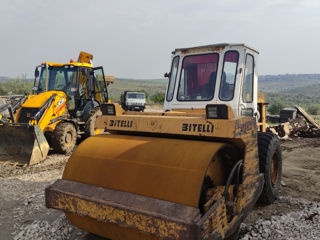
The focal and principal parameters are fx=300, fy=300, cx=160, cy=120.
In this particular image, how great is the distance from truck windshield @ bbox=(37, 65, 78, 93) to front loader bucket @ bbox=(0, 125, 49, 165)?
2180 millimetres

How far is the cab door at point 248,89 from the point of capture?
4652mm

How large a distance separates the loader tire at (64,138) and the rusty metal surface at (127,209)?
5.15m

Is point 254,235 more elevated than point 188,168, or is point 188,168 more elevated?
point 188,168

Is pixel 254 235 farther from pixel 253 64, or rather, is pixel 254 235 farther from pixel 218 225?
pixel 253 64

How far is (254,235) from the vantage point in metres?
3.59

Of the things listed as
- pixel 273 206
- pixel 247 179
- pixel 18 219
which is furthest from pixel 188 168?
pixel 18 219

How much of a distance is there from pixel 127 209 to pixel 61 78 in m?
7.72

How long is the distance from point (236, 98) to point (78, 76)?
635cm

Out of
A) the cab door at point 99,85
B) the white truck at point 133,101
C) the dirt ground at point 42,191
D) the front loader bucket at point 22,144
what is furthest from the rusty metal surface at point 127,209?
the white truck at point 133,101

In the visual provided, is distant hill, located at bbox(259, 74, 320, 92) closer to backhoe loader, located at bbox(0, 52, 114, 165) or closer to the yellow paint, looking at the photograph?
backhoe loader, located at bbox(0, 52, 114, 165)

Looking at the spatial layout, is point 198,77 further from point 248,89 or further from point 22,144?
point 22,144

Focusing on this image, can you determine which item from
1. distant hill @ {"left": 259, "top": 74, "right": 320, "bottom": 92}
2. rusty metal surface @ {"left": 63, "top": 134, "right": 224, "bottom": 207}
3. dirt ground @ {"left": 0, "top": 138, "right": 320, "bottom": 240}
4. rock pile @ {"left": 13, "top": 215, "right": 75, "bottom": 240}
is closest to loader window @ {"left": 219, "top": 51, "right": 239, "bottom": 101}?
rusty metal surface @ {"left": 63, "top": 134, "right": 224, "bottom": 207}

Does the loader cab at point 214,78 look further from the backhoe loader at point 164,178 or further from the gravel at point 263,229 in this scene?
the gravel at point 263,229

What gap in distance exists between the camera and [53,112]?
28.0 ft
